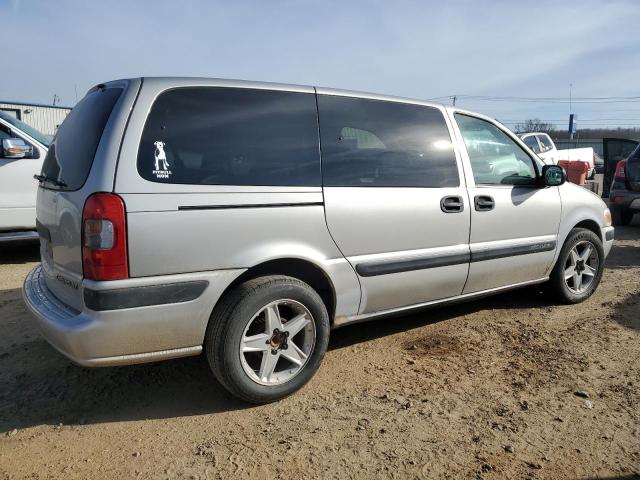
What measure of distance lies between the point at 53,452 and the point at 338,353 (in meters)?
1.92

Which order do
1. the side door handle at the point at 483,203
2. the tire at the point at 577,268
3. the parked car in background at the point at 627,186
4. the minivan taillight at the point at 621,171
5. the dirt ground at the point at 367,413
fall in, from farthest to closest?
the minivan taillight at the point at 621,171, the parked car in background at the point at 627,186, the tire at the point at 577,268, the side door handle at the point at 483,203, the dirt ground at the point at 367,413

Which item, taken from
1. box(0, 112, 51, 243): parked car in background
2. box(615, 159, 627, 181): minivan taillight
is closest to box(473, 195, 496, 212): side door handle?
box(0, 112, 51, 243): parked car in background

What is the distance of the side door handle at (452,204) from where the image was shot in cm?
380

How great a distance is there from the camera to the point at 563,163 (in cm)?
1506

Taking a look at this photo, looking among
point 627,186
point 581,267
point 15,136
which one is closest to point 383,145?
point 581,267

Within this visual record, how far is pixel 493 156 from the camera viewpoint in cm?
431

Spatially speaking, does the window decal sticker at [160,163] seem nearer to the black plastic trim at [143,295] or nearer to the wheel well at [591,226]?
the black plastic trim at [143,295]

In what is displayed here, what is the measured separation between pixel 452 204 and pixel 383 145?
68 cm

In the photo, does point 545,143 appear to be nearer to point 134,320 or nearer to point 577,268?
point 577,268

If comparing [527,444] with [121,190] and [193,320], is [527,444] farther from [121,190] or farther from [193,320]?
[121,190]

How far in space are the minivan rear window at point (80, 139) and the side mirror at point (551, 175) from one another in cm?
336

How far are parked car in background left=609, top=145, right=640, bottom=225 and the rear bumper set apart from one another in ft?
26.7

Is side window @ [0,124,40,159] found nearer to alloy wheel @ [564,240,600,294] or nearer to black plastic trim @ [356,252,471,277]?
black plastic trim @ [356,252,471,277]

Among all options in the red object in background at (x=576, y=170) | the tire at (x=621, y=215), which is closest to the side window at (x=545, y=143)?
the red object in background at (x=576, y=170)
